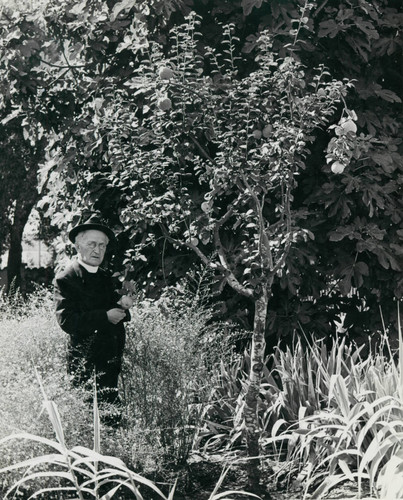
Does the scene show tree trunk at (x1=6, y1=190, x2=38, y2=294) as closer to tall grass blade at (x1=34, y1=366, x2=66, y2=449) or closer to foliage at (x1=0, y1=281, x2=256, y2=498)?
foliage at (x1=0, y1=281, x2=256, y2=498)

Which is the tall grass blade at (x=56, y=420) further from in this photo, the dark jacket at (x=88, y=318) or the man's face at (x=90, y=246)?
the man's face at (x=90, y=246)

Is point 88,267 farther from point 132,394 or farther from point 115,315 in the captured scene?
point 132,394

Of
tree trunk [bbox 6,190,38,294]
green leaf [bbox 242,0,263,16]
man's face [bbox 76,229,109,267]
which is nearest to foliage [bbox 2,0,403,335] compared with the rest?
green leaf [bbox 242,0,263,16]

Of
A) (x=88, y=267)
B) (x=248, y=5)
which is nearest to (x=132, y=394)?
(x=88, y=267)

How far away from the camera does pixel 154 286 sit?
6430 millimetres

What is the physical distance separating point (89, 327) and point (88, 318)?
0.05m

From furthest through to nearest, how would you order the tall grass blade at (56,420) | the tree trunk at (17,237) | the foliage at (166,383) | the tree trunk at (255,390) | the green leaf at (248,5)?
the tree trunk at (17,237)
the green leaf at (248,5)
the foliage at (166,383)
the tree trunk at (255,390)
the tall grass blade at (56,420)

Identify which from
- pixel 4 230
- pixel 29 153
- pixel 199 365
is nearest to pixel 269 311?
pixel 199 365

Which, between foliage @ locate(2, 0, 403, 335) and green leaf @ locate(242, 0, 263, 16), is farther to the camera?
foliage @ locate(2, 0, 403, 335)

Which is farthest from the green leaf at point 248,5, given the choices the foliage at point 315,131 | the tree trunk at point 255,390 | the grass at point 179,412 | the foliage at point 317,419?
the foliage at point 317,419

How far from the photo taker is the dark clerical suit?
15.2 feet

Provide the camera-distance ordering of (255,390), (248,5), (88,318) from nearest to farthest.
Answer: (255,390)
(88,318)
(248,5)

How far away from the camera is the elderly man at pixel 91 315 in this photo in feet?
15.2

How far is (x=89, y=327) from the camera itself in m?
4.64
